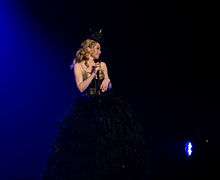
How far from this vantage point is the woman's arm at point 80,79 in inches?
216

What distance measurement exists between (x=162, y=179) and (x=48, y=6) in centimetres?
337

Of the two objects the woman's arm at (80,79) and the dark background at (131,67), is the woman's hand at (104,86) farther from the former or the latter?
the dark background at (131,67)

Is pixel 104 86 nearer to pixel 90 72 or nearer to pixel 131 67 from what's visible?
pixel 90 72

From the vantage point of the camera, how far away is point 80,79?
561cm

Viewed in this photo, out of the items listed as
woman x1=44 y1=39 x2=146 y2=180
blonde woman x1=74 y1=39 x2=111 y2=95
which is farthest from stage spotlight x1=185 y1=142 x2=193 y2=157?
blonde woman x1=74 y1=39 x2=111 y2=95

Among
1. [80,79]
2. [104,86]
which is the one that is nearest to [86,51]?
[80,79]

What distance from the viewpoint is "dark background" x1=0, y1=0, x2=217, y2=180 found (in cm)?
768

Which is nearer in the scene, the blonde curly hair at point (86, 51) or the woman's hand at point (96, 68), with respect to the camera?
the woman's hand at point (96, 68)

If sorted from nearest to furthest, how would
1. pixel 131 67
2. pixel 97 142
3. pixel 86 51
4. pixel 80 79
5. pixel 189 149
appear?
pixel 97 142 → pixel 80 79 → pixel 86 51 → pixel 189 149 → pixel 131 67

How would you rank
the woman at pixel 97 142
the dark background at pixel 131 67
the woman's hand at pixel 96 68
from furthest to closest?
the dark background at pixel 131 67, the woman's hand at pixel 96 68, the woman at pixel 97 142

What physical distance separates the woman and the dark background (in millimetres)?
2284

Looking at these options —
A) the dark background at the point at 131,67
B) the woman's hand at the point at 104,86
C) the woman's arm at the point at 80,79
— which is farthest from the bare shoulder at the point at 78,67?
the dark background at the point at 131,67

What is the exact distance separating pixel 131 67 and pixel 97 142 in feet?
9.30

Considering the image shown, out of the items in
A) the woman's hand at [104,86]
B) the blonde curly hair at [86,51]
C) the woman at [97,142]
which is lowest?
the woman at [97,142]
